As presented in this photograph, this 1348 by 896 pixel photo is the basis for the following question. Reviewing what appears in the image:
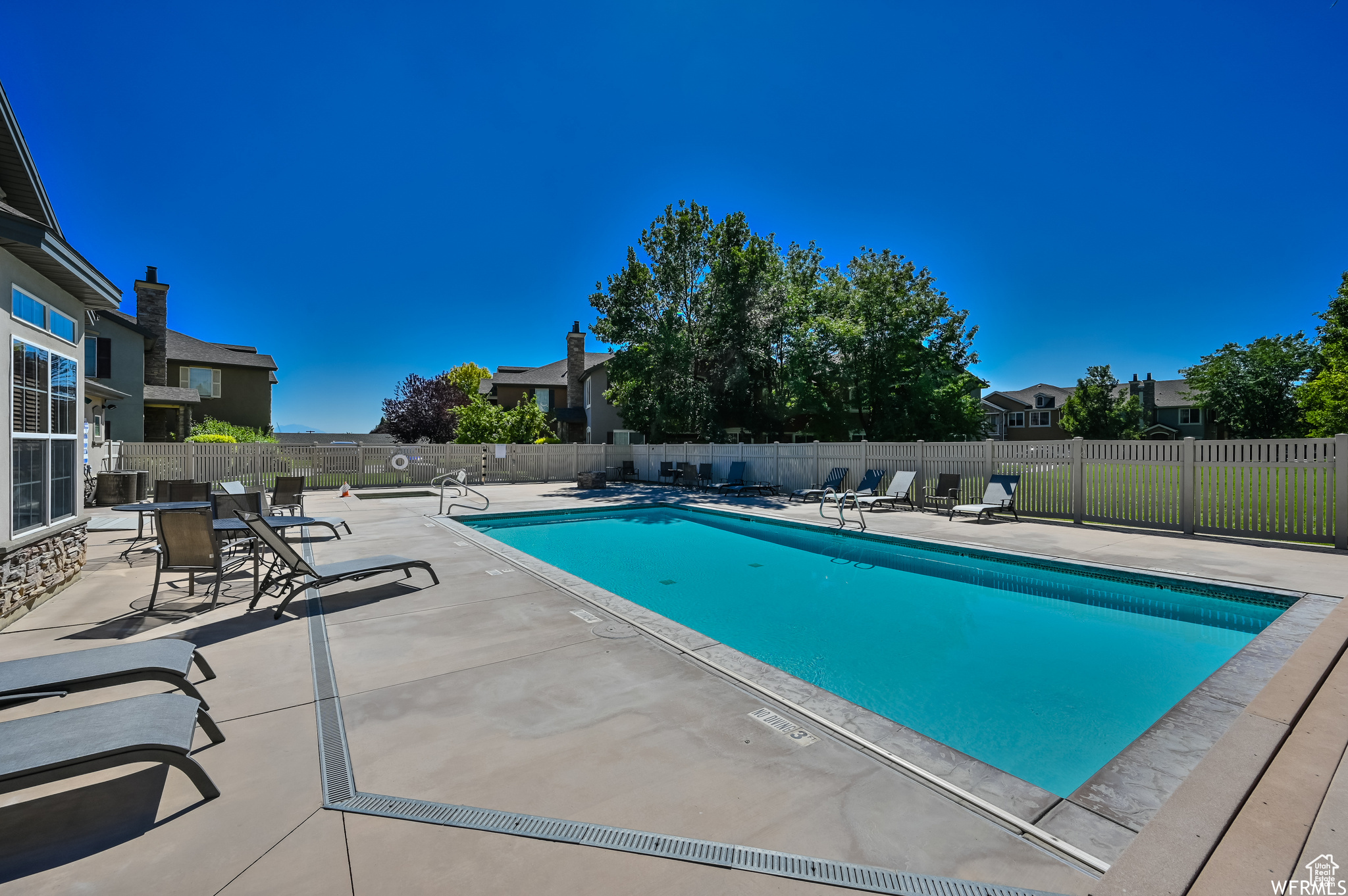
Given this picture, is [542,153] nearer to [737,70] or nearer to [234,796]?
[737,70]

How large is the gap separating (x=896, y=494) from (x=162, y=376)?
1081 inches

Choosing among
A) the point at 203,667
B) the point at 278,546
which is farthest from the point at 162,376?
the point at 203,667

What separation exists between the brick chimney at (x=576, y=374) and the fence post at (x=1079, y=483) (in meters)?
28.4

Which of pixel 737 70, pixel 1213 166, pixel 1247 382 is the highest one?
pixel 737 70

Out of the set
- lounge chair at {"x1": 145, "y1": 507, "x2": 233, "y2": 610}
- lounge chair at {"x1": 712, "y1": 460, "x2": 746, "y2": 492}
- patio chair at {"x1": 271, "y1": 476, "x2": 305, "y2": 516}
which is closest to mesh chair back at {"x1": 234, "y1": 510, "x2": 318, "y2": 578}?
lounge chair at {"x1": 145, "y1": 507, "x2": 233, "y2": 610}

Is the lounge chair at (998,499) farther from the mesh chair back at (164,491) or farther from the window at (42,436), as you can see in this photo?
the mesh chair back at (164,491)

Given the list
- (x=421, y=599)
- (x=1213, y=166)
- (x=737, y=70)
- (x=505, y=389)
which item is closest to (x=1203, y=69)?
(x=1213, y=166)

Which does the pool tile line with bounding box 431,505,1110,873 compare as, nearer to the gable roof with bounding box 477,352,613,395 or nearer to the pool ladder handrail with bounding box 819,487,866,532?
the pool ladder handrail with bounding box 819,487,866,532

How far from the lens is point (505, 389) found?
38.7 metres

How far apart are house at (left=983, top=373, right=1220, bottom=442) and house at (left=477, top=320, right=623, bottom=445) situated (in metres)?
26.9

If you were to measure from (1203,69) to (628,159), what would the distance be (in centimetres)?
1487

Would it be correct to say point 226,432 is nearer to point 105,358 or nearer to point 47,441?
point 105,358

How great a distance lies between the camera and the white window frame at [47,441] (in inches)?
193

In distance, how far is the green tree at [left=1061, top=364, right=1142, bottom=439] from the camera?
139 feet
